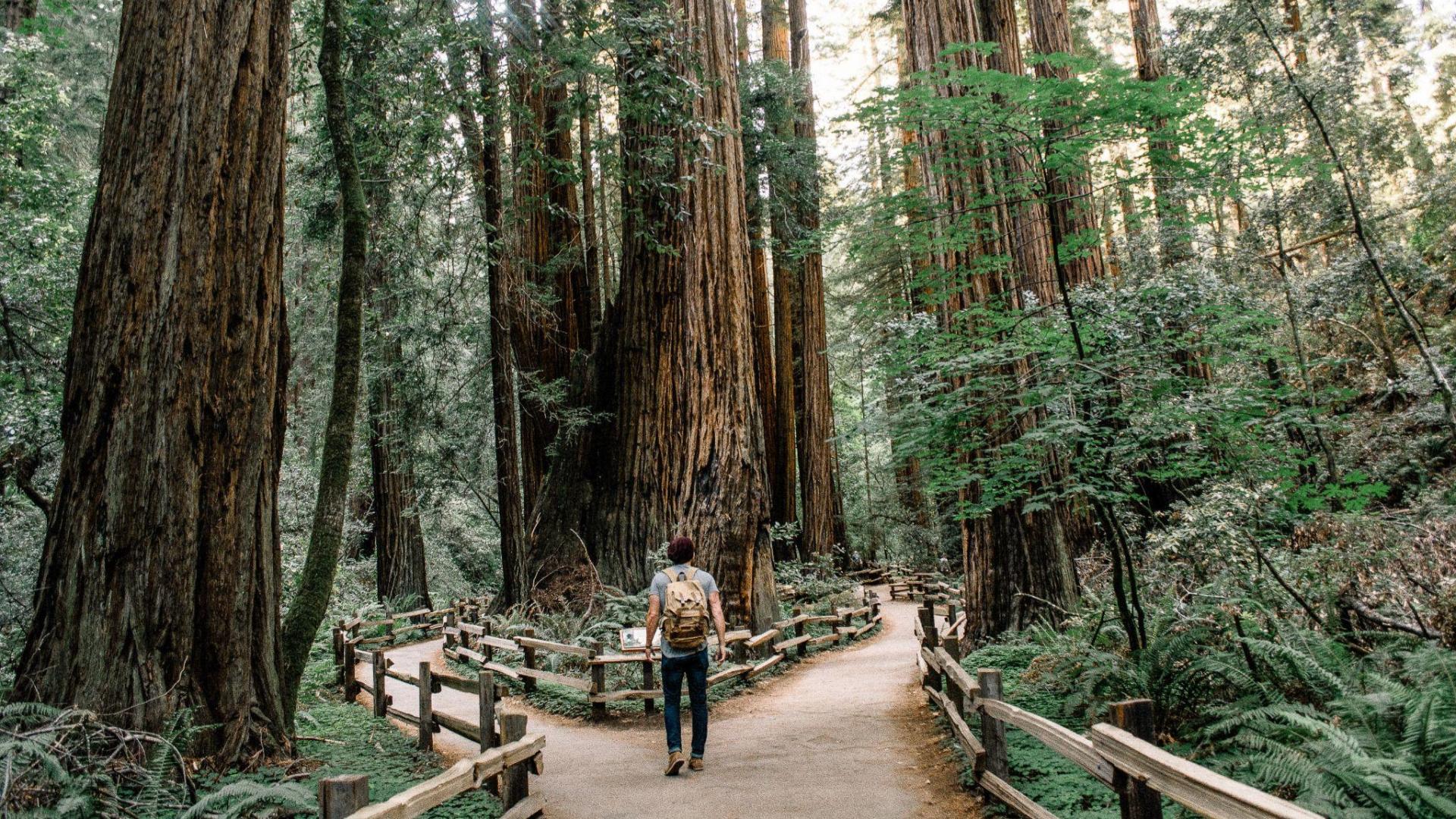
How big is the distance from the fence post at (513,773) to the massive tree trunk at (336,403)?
1691 mm

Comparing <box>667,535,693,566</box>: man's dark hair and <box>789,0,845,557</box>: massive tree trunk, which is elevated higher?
<box>789,0,845,557</box>: massive tree trunk

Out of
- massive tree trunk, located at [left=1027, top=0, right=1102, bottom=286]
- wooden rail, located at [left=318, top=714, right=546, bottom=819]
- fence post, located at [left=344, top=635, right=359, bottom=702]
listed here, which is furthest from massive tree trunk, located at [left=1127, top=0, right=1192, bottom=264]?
fence post, located at [left=344, top=635, right=359, bottom=702]

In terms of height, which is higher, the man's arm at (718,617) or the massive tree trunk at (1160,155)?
the massive tree trunk at (1160,155)

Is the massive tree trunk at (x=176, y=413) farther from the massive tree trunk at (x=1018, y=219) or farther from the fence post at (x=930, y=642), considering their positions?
the massive tree trunk at (x=1018, y=219)

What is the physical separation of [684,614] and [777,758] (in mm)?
1561

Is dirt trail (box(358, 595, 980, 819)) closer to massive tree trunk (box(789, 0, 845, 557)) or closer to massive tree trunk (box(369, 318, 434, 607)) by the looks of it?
massive tree trunk (box(369, 318, 434, 607))

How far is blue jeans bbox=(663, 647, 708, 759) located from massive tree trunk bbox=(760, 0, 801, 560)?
12457 mm

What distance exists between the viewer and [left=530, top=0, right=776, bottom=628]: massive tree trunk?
34.0 feet

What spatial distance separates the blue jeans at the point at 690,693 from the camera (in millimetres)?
5641

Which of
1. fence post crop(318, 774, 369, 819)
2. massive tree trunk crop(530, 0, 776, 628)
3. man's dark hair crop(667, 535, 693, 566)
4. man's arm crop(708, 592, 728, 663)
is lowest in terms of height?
fence post crop(318, 774, 369, 819)

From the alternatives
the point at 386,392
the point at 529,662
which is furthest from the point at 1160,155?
the point at 386,392

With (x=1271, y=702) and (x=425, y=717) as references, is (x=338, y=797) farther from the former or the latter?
(x=1271, y=702)

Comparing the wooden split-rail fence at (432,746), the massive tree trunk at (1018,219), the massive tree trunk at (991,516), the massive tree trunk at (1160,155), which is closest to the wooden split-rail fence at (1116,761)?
the massive tree trunk at (991,516)

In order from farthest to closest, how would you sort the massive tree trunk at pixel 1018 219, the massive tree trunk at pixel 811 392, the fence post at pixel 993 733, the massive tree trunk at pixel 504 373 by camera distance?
the massive tree trunk at pixel 811 392 → the massive tree trunk at pixel 504 373 → the massive tree trunk at pixel 1018 219 → the fence post at pixel 993 733
